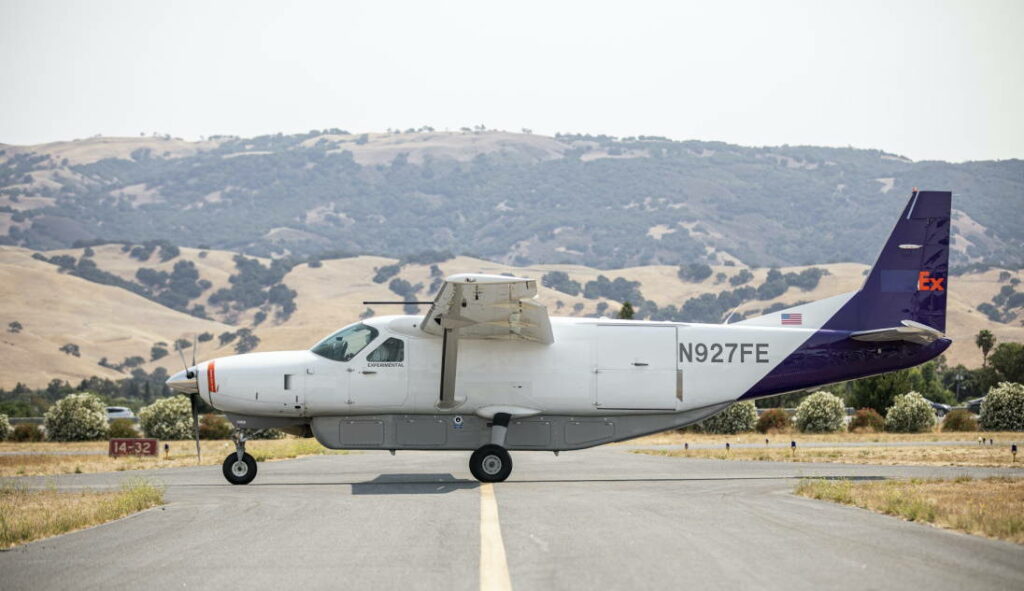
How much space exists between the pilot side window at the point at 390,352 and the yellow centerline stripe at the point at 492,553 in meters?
5.45

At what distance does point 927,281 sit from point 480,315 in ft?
28.6

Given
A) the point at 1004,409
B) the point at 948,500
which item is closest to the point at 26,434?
the point at 1004,409

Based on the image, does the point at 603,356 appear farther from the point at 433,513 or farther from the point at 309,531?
the point at 309,531

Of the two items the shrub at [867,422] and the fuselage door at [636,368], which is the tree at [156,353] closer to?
the shrub at [867,422]

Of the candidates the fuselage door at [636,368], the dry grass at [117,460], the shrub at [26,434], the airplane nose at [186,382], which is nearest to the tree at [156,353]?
the shrub at [26,434]

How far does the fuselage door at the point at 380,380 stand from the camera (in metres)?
21.1

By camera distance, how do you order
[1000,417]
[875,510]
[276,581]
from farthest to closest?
[1000,417], [875,510], [276,581]

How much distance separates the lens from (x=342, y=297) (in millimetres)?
165000

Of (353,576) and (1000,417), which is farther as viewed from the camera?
(1000,417)

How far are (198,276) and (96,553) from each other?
18209cm

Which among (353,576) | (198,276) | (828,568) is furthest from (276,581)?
(198,276)

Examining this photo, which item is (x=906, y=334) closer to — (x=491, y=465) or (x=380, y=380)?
(x=491, y=465)

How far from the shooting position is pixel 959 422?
45000 millimetres

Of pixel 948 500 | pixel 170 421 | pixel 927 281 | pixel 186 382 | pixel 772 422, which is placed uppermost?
pixel 927 281
